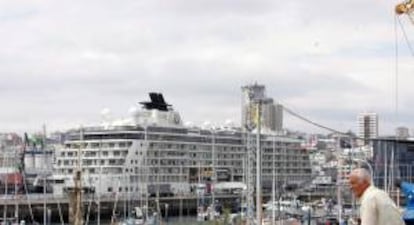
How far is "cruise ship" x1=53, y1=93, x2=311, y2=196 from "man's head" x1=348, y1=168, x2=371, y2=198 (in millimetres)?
114102

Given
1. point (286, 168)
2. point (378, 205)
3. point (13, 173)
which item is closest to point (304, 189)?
point (286, 168)

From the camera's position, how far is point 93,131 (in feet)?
456

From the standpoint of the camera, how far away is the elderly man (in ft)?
23.0

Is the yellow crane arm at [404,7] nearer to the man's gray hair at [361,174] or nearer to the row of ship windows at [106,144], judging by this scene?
the man's gray hair at [361,174]

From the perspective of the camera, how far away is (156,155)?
13600 cm

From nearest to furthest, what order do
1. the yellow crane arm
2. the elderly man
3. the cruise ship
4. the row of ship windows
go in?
the elderly man, the yellow crane arm, the cruise ship, the row of ship windows

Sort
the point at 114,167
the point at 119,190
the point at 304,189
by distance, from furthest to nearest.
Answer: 1. the point at 304,189
2. the point at 114,167
3. the point at 119,190

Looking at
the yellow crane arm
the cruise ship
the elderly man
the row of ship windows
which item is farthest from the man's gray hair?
the row of ship windows

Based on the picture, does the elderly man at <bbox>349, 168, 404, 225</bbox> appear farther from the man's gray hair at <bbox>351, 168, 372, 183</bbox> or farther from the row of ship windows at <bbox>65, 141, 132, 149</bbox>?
the row of ship windows at <bbox>65, 141, 132, 149</bbox>

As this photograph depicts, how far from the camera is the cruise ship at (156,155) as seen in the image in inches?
5133

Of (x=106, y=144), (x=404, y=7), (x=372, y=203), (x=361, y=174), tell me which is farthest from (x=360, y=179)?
(x=106, y=144)

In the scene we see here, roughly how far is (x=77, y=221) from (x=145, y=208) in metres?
71.9

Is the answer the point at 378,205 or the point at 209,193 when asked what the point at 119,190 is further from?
the point at 378,205

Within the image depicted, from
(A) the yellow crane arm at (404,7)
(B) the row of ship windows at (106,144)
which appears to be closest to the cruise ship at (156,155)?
(B) the row of ship windows at (106,144)
